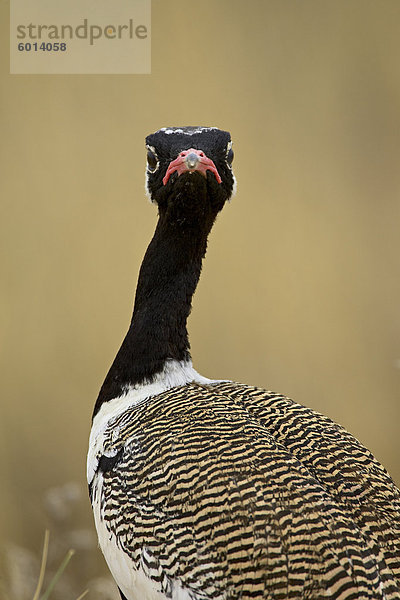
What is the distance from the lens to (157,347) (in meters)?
2.50

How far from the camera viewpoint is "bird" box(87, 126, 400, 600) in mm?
1790

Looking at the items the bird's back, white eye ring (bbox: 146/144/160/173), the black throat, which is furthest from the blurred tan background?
the bird's back

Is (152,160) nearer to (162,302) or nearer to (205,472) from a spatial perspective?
(162,302)

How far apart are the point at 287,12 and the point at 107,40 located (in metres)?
0.85

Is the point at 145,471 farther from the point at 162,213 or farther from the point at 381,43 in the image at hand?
the point at 381,43

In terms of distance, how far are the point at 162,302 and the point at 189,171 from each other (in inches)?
19.0

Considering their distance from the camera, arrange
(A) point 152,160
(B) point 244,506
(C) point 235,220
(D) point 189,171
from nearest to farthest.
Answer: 1. (B) point 244,506
2. (D) point 189,171
3. (A) point 152,160
4. (C) point 235,220

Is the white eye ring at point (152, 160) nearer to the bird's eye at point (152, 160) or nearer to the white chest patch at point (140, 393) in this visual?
the bird's eye at point (152, 160)

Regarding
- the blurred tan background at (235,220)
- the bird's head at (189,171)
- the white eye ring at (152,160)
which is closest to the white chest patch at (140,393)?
the bird's head at (189,171)

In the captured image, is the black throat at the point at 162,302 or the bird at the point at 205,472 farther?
the black throat at the point at 162,302

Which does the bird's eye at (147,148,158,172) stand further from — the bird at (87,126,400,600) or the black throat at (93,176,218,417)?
the black throat at (93,176,218,417)

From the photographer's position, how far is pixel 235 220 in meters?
3.72

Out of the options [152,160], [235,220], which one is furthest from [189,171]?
[235,220]

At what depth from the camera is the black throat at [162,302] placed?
247 centimetres
